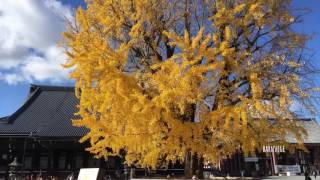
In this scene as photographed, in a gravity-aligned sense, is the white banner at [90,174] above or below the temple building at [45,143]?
below

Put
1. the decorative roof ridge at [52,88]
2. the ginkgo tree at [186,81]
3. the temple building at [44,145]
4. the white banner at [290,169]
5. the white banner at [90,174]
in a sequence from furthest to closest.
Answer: the white banner at [290,169] → the decorative roof ridge at [52,88] → the temple building at [44,145] → the white banner at [90,174] → the ginkgo tree at [186,81]

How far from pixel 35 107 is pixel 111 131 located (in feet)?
77.5

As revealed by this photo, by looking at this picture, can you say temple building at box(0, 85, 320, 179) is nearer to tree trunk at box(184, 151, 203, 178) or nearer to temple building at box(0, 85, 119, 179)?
temple building at box(0, 85, 119, 179)

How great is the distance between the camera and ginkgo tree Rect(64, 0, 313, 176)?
419 inches

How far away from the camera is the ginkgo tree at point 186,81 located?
10.6m

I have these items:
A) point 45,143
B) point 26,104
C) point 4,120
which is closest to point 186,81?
point 45,143

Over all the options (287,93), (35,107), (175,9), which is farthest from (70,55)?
(35,107)

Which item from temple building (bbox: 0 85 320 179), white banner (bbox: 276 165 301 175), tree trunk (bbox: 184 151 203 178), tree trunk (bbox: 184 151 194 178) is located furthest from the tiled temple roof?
white banner (bbox: 276 165 301 175)

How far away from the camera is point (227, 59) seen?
11555 millimetres

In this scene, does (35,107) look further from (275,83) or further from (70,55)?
(275,83)

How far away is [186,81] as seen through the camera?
10.0 metres

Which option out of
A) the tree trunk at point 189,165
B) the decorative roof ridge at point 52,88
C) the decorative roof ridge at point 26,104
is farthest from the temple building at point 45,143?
the tree trunk at point 189,165

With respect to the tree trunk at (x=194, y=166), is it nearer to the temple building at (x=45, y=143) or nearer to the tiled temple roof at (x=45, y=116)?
the temple building at (x=45, y=143)

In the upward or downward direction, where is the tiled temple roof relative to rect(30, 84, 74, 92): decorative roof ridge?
downward
